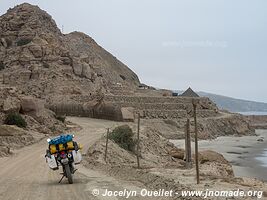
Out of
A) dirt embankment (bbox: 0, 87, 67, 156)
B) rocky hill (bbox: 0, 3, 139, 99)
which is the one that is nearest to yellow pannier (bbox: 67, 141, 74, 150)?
dirt embankment (bbox: 0, 87, 67, 156)

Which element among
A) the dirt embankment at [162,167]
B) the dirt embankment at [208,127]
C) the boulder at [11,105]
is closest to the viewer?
the dirt embankment at [162,167]

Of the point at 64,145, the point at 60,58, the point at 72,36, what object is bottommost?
the point at 64,145

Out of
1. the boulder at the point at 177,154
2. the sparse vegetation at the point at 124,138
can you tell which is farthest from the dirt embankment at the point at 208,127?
the sparse vegetation at the point at 124,138

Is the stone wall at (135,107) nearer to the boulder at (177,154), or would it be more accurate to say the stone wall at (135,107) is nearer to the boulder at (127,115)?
the boulder at (127,115)

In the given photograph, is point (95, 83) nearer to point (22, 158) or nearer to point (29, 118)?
point (29, 118)

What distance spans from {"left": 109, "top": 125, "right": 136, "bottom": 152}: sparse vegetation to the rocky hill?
32386mm

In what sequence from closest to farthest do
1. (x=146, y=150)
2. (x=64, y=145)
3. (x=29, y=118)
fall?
(x=64, y=145) < (x=146, y=150) < (x=29, y=118)

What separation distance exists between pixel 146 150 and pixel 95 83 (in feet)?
143

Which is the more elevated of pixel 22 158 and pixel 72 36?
pixel 72 36

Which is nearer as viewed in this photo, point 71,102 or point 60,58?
point 71,102

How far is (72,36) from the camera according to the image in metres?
108

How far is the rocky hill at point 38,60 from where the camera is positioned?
62.3 m

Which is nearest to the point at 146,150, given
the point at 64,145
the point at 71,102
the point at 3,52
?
the point at 64,145

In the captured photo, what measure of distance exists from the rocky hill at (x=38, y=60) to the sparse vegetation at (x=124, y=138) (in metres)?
32.4
